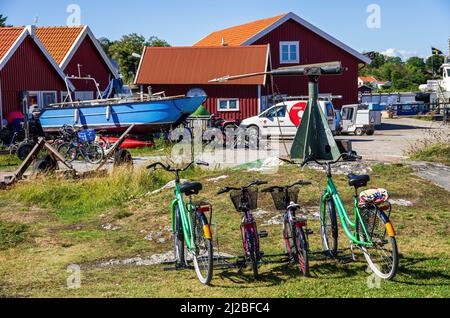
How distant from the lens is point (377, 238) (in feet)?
24.0

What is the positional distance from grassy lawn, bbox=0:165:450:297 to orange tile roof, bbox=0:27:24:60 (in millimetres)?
16784

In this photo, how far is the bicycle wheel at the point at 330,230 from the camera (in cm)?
807

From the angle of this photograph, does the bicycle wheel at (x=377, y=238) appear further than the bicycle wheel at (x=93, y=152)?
No

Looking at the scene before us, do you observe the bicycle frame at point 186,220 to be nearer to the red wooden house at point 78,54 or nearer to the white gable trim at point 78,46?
the red wooden house at point 78,54

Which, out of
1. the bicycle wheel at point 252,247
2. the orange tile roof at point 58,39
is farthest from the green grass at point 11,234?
the orange tile roof at point 58,39

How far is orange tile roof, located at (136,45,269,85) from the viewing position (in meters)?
35.1

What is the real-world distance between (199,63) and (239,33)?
7948 millimetres

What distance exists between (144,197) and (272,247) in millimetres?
4188

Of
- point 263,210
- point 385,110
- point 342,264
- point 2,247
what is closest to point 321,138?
point 263,210

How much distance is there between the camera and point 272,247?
29.8 feet

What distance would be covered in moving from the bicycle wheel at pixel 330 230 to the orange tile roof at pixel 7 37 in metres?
23.4

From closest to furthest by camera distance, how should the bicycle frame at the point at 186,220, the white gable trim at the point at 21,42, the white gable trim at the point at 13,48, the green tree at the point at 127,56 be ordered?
the bicycle frame at the point at 186,220 < the white gable trim at the point at 13,48 < the white gable trim at the point at 21,42 < the green tree at the point at 127,56
